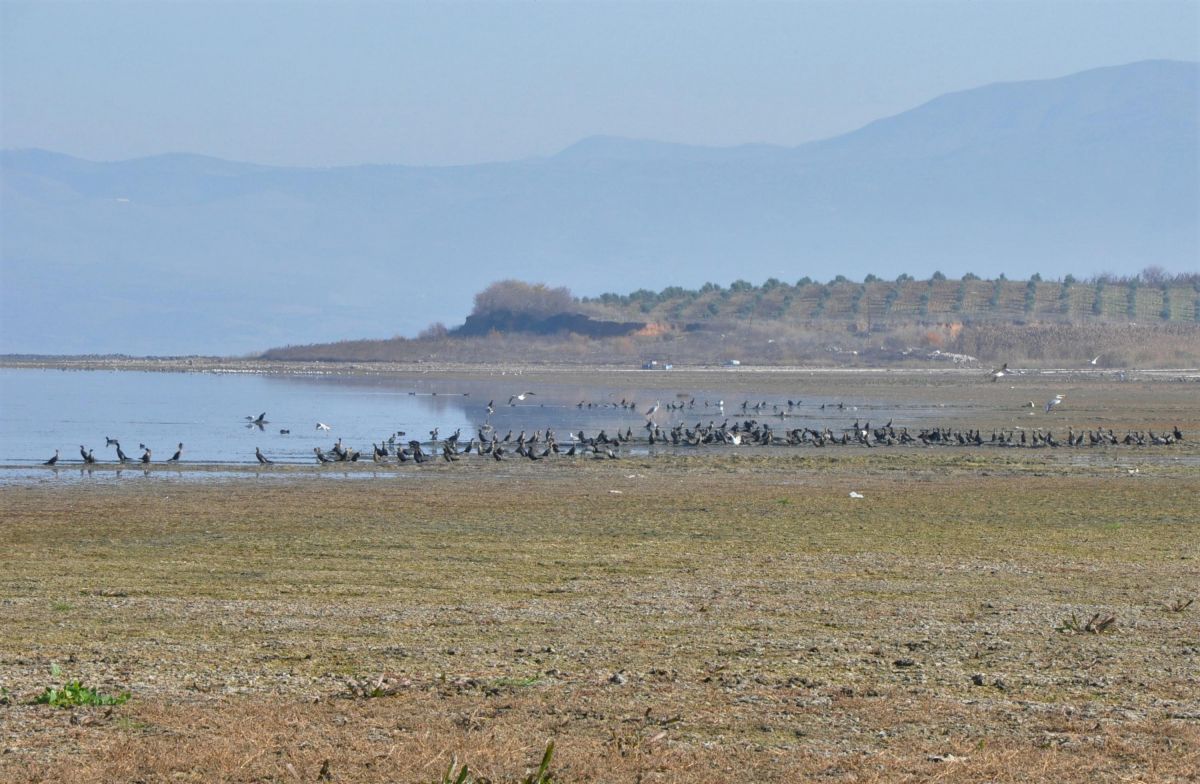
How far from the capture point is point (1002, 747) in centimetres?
764

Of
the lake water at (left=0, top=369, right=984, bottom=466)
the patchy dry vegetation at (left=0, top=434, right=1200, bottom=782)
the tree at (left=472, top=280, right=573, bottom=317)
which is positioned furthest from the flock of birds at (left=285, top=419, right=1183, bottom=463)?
the tree at (left=472, top=280, right=573, bottom=317)

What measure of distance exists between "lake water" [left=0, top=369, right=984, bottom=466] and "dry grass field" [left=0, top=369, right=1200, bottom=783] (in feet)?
47.3

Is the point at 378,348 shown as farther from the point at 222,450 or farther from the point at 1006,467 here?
the point at 1006,467

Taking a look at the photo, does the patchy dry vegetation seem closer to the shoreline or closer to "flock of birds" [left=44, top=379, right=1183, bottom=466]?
"flock of birds" [left=44, top=379, right=1183, bottom=466]

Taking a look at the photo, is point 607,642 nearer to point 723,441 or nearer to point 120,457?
point 120,457

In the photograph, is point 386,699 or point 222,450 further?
point 222,450

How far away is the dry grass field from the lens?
743 centimetres

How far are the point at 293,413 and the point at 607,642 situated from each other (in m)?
38.2

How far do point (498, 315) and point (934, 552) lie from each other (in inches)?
3800

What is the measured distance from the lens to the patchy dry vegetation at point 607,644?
7434 millimetres

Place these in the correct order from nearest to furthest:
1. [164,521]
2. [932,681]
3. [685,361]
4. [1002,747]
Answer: [1002,747]
[932,681]
[164,521]
[685,361]

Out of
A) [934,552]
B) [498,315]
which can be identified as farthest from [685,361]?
[934,552]

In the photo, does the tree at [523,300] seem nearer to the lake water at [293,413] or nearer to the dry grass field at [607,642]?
the lake water at [293,413]

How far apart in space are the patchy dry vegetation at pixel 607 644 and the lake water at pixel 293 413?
1495 cm
